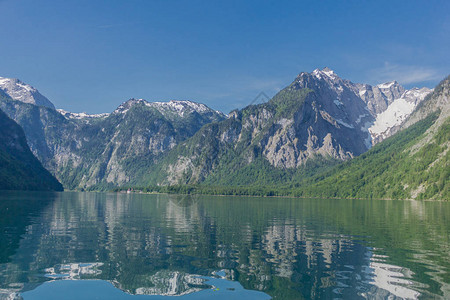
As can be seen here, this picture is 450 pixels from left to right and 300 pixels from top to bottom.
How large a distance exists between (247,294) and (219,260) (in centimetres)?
1076

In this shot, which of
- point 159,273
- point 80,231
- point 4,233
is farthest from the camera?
point 80,231

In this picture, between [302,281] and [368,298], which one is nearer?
[368,298]

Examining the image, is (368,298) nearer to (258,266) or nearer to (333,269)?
(333,269)

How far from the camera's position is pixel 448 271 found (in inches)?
1240

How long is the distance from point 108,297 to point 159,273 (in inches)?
254

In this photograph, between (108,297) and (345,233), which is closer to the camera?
(108,297)

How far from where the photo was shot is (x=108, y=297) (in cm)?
2436

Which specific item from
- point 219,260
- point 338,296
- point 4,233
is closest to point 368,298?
point 338,296

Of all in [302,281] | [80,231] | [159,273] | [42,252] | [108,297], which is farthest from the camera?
[80,231]

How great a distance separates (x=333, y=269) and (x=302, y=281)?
571 cm

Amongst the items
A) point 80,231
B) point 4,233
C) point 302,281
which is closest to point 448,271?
point 302,281

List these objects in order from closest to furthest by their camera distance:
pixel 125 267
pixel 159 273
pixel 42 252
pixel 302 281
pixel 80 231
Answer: pixel 302 281
pixel 159 273
pixel 125 267
pixel 42 252
pixel 80 231

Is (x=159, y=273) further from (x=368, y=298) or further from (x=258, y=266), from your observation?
(x=368, y=298)

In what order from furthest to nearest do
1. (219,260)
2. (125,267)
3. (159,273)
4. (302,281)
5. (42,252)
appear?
(42,252), (219,260), (125,267), (159,273), (302,281)
